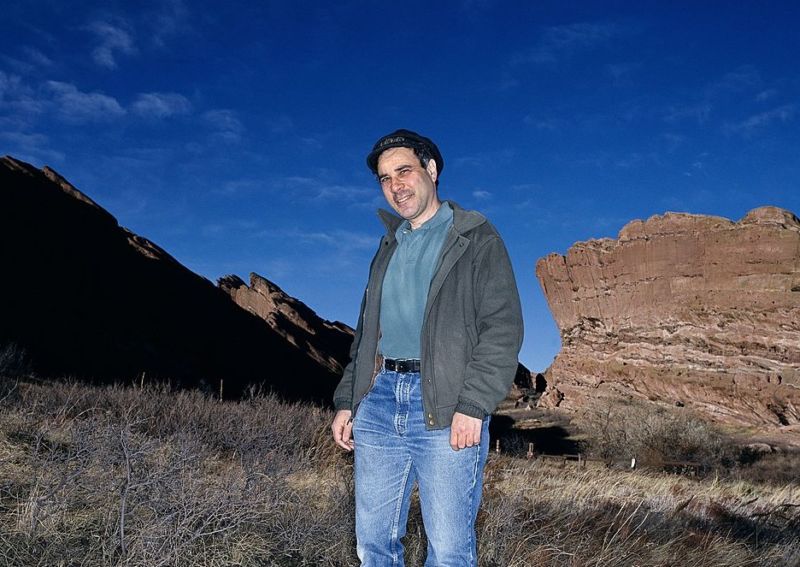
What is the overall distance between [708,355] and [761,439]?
8989 millimetres

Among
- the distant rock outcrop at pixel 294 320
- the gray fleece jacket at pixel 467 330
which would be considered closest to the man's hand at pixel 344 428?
the gray fleece jacket at pixel 467 330

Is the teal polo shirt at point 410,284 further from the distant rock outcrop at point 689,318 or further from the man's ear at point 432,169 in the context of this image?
the distant rock outcrop at point 689,318

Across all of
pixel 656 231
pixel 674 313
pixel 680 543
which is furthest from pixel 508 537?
pixel 656 231

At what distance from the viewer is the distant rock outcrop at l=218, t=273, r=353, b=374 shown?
51.4m

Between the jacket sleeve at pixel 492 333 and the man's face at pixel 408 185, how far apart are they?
0.33 metres

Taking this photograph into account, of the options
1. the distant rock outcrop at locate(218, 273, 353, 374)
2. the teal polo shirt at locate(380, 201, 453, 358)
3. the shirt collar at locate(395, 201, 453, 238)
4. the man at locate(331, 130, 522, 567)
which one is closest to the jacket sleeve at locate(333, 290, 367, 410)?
the man at locate(331, 130, 522, 567)

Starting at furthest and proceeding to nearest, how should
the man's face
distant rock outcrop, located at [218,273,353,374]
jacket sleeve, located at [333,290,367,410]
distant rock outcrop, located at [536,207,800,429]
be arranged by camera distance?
distant rock outcrop, located at [218,273,353,374], distant rock outcrop, located at [536,207,800,429], jacket sleeve, located at [333,290,367,410], the man's face

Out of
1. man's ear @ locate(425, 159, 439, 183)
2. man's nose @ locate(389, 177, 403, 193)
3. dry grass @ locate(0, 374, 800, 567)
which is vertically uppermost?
man's ear @ locate(425, 159, 439, 183)

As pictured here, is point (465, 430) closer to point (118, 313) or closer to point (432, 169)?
point (432, 169)

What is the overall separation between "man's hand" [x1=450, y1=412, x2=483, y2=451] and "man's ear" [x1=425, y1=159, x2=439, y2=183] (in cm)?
99

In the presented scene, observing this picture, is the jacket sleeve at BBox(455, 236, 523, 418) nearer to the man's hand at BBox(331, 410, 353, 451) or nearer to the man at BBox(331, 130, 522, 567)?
the man at BBox(331, 130, 522, 567)

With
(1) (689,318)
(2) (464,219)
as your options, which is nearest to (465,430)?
(2) (464,219)

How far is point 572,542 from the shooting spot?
3869 mm

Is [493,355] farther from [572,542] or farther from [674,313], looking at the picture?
[674,313]
